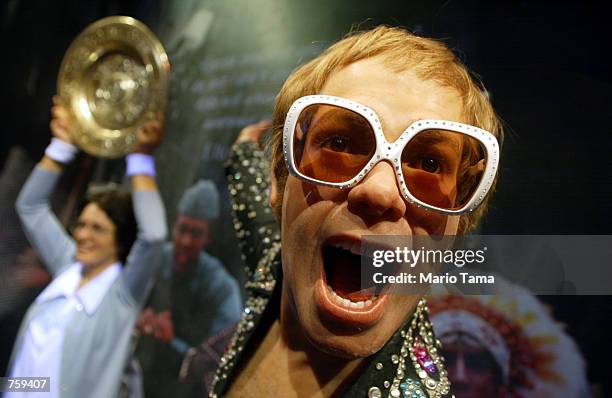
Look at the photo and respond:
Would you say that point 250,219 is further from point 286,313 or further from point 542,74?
point 542,74

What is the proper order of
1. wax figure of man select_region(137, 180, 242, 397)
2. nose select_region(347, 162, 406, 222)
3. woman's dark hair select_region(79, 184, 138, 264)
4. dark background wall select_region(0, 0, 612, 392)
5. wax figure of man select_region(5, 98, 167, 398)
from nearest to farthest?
nose select_region(347, 162, 406, 222) < dark background wall select_region(0, 0, 612, 392) < wax figure of man select_region(137, 180, 242, 397) < wax figure of man select_region(5, 98, 167, 398) < woman's dark hair select_region(79, 184, 138, 264)

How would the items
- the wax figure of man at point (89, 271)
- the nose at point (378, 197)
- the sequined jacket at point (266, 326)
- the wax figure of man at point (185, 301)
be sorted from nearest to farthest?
the nose at point (378, 197) < the sequined jacket at point (266, 326) < the wax figure of man at point (185, 301) < the wax figure of man at point (89, 271)

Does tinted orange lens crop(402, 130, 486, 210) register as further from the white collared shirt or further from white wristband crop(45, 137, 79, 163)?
white wristband crop(45, 137, 79, 163)

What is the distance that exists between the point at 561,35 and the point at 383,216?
1.94ft

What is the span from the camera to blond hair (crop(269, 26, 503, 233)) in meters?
0.87

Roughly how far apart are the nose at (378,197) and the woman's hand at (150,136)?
127 cm

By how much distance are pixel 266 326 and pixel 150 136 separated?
1089mm

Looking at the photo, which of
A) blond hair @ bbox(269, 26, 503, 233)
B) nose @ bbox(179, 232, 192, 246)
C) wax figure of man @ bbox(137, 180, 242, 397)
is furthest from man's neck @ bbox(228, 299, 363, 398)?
nose @ bbox(179, 232, 192, 246)

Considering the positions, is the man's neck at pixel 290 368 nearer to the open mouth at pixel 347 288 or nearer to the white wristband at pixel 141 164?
the open mouth at pixel 347 288

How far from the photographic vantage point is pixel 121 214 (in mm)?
2006

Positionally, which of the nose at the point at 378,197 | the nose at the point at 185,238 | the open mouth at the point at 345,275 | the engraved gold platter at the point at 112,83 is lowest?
the open mouth at the point at 345,275

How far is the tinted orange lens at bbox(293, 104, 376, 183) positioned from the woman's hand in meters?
1.17

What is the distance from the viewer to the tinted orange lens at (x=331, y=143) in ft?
2.68

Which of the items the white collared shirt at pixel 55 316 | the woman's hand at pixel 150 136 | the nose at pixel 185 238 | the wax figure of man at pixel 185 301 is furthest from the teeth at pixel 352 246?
the white collared shirt at pixel 55 316
